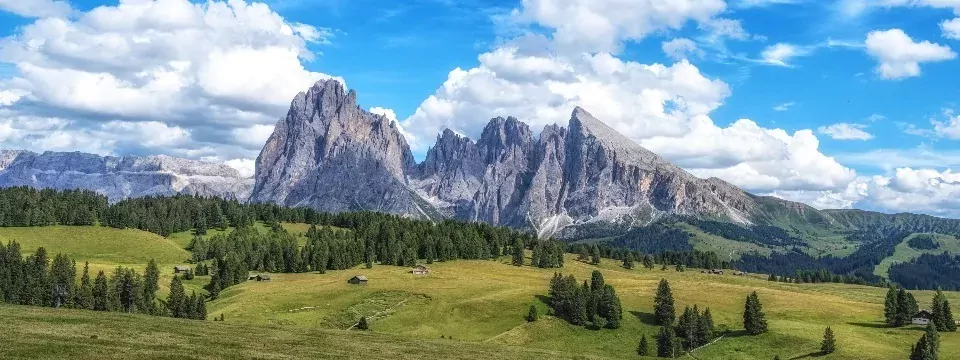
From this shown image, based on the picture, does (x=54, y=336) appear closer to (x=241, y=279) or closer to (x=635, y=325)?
(x=635, y=325)

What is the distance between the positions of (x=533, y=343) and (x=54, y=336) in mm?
80206

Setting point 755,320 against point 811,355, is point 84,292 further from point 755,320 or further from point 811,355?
point 811,355

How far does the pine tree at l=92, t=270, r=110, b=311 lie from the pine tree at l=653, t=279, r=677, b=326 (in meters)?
105

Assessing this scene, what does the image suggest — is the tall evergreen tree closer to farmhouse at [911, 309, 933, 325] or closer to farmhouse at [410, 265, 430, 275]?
farmhouse at [911, 309, 933, 325]

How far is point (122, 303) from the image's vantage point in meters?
→ 136

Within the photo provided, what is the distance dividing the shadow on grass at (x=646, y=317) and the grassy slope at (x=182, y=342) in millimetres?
62022

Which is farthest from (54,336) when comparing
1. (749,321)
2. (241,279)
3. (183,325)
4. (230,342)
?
(241,279)

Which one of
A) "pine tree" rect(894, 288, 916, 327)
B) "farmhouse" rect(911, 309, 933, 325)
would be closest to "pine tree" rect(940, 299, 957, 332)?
"farmhouse" rect(911, 309, 933, 325)

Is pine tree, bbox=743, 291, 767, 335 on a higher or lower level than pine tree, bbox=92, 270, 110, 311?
higher

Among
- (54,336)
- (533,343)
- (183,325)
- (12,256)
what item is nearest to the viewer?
(54,336)

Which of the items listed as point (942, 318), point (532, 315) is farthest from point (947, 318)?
point (532, 315)

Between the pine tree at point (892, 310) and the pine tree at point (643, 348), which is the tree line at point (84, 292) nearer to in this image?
the pine tree at point (643, 348)

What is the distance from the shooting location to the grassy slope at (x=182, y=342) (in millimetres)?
50438

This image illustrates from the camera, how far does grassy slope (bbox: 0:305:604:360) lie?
5044cm
